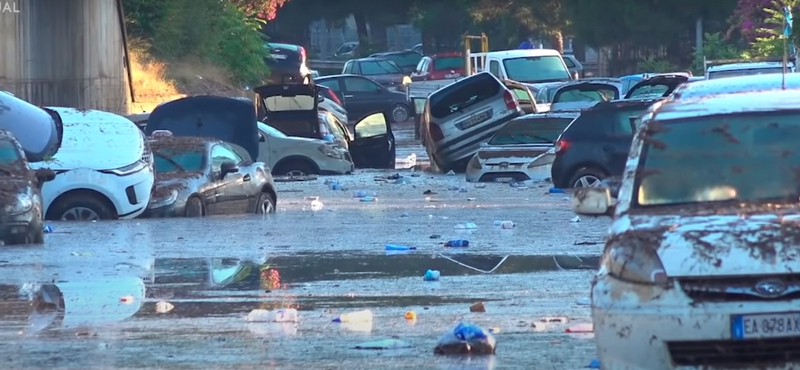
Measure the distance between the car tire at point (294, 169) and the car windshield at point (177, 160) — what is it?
7784 mm

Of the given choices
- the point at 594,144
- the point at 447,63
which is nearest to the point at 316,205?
the point at 594,144

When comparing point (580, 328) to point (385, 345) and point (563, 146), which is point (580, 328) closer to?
point (385, 345)

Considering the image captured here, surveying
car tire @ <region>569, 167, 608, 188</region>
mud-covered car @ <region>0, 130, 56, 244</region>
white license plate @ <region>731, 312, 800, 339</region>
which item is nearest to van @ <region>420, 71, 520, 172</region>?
car tire @ <region>569, 167, 608, 188</region>

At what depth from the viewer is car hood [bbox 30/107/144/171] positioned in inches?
700

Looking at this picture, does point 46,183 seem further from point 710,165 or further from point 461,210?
point 710,165

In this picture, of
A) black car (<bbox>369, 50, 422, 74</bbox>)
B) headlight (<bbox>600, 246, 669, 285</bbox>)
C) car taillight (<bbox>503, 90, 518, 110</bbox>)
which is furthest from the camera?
black car (<bbox>369, 50, 422, 74</bbox>)

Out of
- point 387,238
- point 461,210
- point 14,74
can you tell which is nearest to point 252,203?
point 461,210

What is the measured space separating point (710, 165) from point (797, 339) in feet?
4.98

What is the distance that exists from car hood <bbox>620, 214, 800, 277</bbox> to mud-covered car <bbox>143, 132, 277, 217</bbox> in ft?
39.9

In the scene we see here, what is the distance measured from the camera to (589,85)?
1227 inches

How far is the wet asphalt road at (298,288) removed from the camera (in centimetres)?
905

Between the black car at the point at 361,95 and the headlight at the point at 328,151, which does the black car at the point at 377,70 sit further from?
the headlight at the point at 328,151

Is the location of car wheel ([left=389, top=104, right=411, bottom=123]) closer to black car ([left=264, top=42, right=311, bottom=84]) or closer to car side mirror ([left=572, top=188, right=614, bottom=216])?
black car ([left=264, top=42, right=311, bottom=84])

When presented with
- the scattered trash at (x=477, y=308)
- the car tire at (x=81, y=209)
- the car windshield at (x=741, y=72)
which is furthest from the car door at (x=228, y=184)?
the car windshield at (x=741, y=72)
